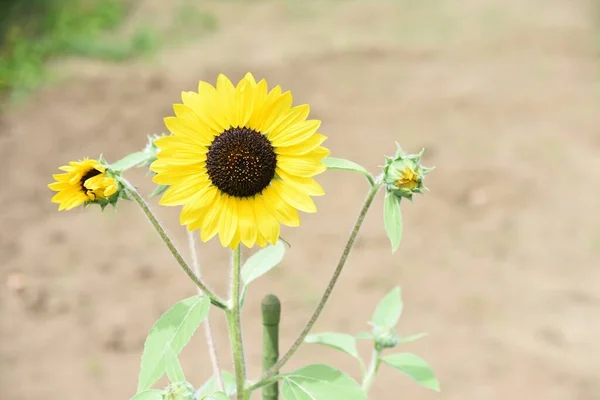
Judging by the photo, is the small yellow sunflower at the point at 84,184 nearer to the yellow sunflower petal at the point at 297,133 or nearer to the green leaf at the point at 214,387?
the yellow sunflower petal at the point at 297,133

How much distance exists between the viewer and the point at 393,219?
791mm

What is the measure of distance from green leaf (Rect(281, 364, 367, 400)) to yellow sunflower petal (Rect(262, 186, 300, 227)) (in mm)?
192

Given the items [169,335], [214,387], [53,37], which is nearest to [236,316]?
[169,335]

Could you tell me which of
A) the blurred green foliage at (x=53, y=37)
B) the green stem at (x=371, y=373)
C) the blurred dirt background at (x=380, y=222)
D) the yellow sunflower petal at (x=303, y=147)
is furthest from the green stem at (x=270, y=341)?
the blurred green foliage at (x=53, y=37)

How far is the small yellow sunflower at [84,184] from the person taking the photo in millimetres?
763

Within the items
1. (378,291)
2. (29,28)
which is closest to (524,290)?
(378,291)

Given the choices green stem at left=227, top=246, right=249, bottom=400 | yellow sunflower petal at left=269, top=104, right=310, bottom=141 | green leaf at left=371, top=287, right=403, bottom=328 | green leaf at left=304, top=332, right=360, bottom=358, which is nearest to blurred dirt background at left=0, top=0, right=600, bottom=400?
green leaf at left=371, top=287, right=403, bottom=328

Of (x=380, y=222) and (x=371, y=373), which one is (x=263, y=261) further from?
(x=380, y=222)

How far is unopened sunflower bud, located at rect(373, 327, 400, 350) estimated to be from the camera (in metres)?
1.12

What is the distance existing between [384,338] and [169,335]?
447mm

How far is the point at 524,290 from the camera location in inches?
123

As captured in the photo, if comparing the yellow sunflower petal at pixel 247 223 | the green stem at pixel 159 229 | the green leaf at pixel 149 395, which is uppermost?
the yellow sunflower petal at pixel 247 223

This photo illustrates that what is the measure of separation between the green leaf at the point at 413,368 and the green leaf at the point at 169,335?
36 cm

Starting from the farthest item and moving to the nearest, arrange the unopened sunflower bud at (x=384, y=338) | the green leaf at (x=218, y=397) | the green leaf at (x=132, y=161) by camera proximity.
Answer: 1. the unopened sunflower bud at (x=384, y=338)
2. the green leaf at (x=132, y=161)
3. the green leaf at (x=218, y=397)
